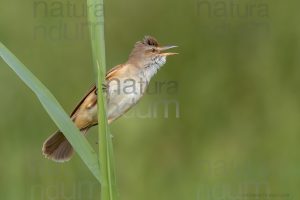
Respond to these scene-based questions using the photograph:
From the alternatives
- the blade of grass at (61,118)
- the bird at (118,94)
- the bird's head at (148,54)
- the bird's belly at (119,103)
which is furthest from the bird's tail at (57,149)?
the blade of grass at (61,118)

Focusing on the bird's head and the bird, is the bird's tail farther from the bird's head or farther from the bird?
the bird's head

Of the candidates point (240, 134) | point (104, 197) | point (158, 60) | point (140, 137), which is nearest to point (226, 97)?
point (240, 134)

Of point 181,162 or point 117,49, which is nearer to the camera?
point 181,162

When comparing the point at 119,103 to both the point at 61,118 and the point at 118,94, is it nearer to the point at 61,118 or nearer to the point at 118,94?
the point at 118,94

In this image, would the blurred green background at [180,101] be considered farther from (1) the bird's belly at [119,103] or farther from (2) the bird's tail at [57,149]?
(1) the bird's belly at [119,103]

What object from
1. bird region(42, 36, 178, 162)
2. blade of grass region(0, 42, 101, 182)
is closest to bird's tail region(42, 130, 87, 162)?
bird region(42, 36, 178, 162)

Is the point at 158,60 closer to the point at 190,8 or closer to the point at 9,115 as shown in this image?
the point at 9,115

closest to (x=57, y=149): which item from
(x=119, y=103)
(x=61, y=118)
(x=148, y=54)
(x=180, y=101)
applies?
(x=119, y=103)
